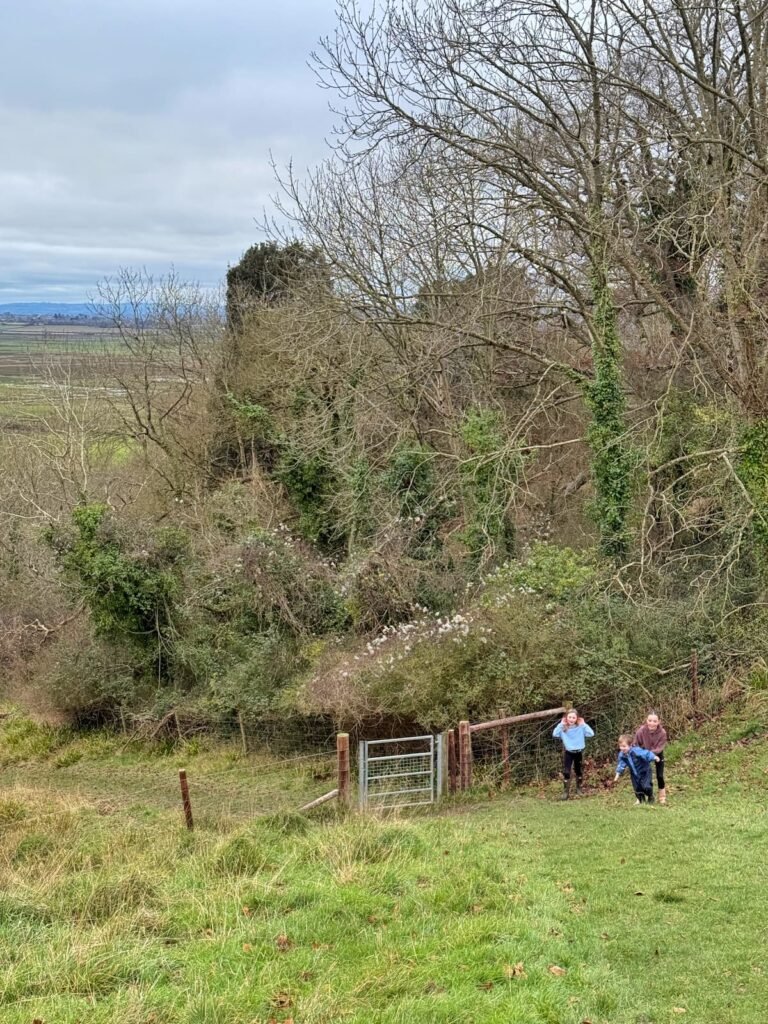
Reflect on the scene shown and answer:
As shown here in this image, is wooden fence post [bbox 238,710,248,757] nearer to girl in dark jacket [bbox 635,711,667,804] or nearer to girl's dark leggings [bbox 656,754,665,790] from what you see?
girl in dark jacket [bbox 635,711,667,804]

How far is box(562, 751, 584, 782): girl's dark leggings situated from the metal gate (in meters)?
1.93

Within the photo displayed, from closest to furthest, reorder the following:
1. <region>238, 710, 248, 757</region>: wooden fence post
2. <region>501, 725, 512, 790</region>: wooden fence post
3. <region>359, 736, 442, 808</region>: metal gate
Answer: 1. <region>359, 736, 442, 808</region>: metal gate
2. <region>501, 725, 512, 790</region>: wooden fence post
3. <region>238, 710, 248, 757</region>: wooden fence post

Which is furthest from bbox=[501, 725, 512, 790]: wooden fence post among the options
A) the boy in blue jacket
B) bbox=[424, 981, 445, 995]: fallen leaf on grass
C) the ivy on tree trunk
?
bbox=[424, 981, 445, 995]: fallen leaf on grass

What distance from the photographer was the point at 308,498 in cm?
2372

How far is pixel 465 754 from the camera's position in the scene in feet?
43.4

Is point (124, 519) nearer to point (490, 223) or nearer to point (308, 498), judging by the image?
point (308, 498)

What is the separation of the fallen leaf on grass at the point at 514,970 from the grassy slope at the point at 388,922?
0.10 ft

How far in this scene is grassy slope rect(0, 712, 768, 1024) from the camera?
533 centimetres

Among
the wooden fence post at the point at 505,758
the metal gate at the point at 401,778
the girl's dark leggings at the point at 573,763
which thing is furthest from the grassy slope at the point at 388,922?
the wooden fence post at the point at 505,758

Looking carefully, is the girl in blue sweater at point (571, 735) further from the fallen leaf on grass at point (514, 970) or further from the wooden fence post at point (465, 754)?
the fallen leaf on grass at point (514, 970)

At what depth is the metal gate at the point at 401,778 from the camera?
40.7 ft

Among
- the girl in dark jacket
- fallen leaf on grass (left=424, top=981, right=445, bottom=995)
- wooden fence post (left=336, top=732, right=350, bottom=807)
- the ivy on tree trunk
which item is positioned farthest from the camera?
the ivy on tree trunk

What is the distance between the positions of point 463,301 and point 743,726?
12.6m

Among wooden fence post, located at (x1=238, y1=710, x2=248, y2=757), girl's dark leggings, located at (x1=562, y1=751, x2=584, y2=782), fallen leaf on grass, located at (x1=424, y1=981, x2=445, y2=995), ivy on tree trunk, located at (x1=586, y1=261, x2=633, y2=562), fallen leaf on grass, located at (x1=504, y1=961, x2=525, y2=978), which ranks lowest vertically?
wooden fence post, located at (x1=238, y1=710, x2=248, y2=757)
